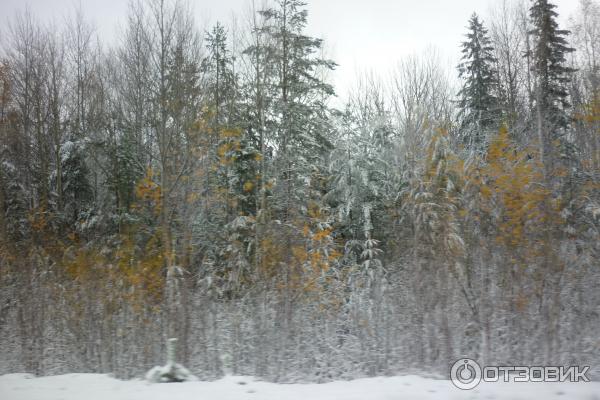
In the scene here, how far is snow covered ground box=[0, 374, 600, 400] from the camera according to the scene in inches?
191

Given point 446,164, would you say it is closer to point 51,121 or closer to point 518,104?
point 518,104

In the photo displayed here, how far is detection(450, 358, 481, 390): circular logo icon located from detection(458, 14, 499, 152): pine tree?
A: 17.5m

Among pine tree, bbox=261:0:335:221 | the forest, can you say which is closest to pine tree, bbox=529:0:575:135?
the forest

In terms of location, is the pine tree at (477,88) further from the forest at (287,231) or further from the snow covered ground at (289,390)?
the snow covered ground at (289,390)

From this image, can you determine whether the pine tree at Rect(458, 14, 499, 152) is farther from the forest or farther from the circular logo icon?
the circular logo icon

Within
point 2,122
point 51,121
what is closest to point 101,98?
point 51,121

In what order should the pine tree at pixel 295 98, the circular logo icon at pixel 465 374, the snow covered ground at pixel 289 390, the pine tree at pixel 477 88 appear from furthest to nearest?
the pine tree at pixel 477 88
the pine tree at pixel 295 98
the circular logo icon at pixel 465 374
the snow covered ground at pixel 289 390

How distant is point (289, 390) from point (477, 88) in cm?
2128

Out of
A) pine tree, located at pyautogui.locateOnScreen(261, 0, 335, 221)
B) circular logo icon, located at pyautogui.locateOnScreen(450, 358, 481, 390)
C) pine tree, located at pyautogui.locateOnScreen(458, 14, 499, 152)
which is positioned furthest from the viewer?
pine tree, located at pyautogui.locateOnScreen(458, 14, 499, 152)

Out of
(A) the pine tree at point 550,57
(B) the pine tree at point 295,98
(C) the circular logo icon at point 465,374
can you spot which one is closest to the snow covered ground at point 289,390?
(C) the circular logo icon at point 465,374

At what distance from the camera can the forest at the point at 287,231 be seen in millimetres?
6711

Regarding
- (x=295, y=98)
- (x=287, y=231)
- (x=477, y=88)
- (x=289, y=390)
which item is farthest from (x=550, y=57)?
(x=289, y=390)

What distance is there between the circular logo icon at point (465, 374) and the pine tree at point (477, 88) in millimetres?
17524

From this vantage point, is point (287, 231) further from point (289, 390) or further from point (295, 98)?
point (295, 98)
